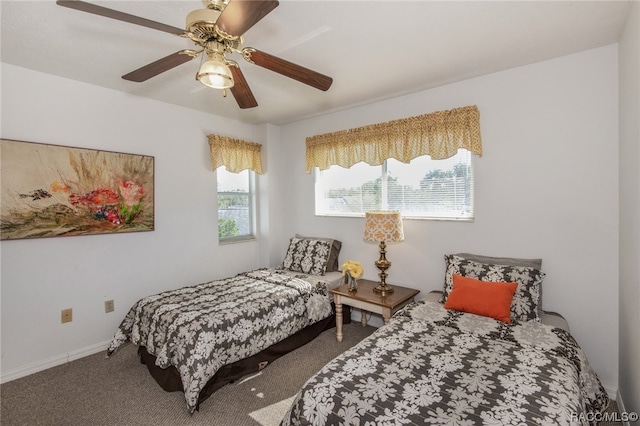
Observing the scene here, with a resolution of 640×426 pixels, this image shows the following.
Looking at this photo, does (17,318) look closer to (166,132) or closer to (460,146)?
(166,132)

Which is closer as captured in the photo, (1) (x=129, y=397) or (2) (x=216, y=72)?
(2) (x=216, y=72)

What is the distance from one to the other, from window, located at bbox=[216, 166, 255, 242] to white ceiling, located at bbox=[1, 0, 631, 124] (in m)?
1.38

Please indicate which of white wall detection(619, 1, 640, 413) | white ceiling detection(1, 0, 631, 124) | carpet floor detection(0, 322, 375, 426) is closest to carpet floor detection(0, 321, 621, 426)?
carpet floor detection(0, 322, 375, 426)

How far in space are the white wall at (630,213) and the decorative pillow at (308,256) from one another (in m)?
2.44

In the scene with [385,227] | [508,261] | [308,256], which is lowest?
[308,256]

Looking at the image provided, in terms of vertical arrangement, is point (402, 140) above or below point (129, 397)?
above

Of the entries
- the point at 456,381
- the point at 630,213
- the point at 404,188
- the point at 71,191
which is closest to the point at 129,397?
the point at 71,191

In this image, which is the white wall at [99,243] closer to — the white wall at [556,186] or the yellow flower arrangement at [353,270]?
the yellow flower arrangement at [353,270]

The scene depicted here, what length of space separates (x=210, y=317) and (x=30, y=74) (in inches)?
97.5

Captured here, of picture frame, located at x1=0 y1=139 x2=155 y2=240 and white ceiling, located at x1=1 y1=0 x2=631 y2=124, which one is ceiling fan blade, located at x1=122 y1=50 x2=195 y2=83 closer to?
white ceiling, located at x1=1 y1=0 x2=631 y2=124

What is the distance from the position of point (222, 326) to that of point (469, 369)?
64.6 inches

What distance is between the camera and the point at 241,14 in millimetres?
1212

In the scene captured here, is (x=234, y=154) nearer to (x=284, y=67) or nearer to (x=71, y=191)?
(x=71, y=191)

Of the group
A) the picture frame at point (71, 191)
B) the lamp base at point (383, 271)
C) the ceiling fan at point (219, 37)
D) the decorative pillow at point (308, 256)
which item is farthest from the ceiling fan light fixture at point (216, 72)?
the decorative pillow at point (308, 256)
